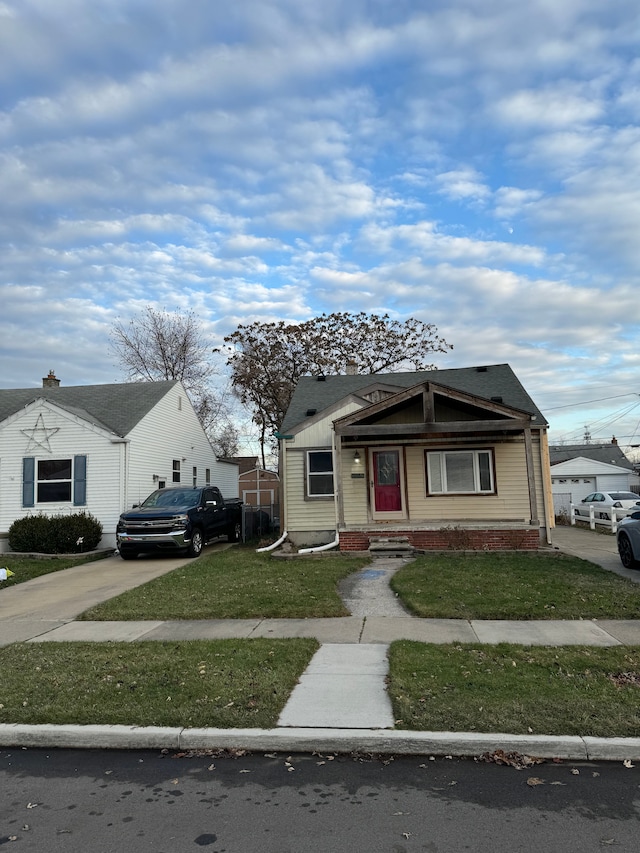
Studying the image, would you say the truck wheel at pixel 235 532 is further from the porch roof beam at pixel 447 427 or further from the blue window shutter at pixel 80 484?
the porch roof beam at pixel 447 427

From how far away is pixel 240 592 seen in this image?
9.73 metres

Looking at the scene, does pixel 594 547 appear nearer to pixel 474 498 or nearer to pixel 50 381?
pixel 474 498

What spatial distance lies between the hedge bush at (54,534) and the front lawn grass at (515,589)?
9020 mm

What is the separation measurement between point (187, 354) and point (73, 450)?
21.3m

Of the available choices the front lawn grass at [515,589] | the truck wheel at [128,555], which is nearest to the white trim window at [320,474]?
the front lawn grass at [515,589]

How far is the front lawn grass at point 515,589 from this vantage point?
8.08 metres

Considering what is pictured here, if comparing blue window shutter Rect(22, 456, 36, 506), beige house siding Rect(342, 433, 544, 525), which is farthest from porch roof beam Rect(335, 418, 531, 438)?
blue window shutter Rect(22, 456, 36, 506)

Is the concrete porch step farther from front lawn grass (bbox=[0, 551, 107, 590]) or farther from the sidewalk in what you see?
front lawn grass (bbox=[0, 551, 107, 590])

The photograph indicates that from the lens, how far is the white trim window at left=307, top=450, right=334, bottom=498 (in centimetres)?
1683

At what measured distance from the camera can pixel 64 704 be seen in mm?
5176

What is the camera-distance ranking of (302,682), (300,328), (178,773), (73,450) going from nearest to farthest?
1. (178,773)
2. (302,682)
3. (73,450)
4. (300,328)

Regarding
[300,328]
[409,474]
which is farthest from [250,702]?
[300,328]

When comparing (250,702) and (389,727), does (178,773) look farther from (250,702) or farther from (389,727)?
(389,727)

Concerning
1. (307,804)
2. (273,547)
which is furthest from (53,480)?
(307,804)
